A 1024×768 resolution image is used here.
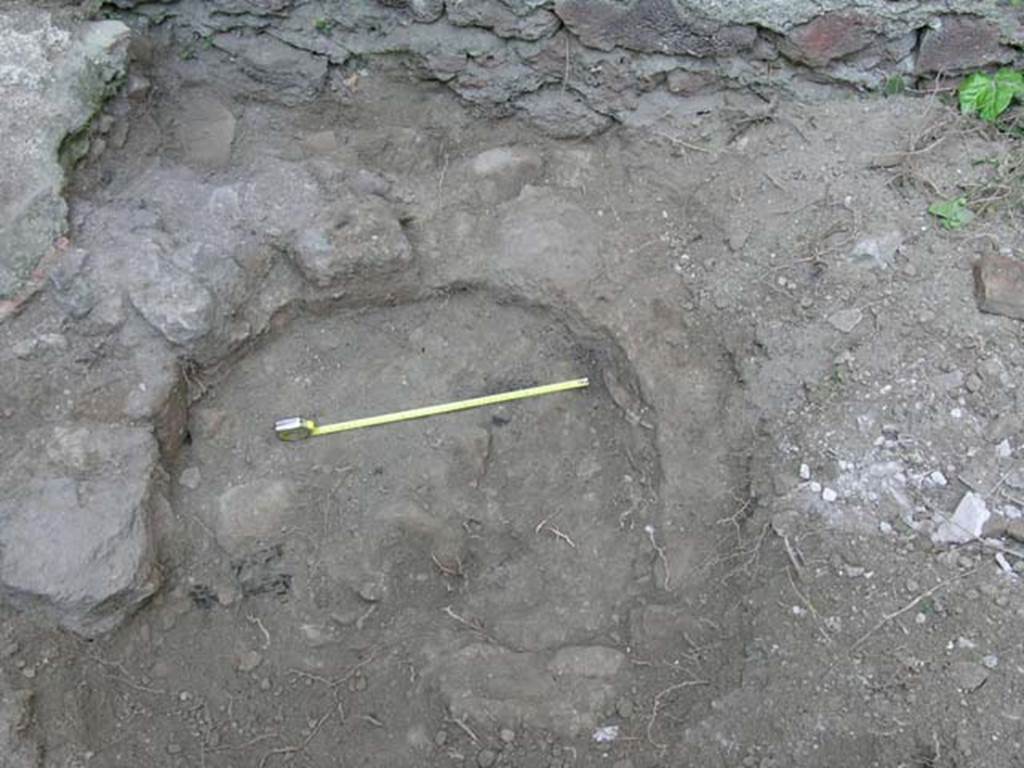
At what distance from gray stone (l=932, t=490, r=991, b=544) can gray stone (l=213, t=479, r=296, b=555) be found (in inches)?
65.9

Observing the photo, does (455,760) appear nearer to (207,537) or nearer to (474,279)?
(207,537)

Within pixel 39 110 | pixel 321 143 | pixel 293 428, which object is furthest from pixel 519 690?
pixel 39 110

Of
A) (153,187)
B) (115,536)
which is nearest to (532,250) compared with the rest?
(153,187)

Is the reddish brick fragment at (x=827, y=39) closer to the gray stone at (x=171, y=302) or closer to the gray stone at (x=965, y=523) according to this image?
the gray stone at (x=965, y=523)

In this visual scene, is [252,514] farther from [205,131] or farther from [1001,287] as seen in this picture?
[1001,287]

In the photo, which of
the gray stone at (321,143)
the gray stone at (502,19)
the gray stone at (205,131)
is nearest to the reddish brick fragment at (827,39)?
the gray stone at (502,19)

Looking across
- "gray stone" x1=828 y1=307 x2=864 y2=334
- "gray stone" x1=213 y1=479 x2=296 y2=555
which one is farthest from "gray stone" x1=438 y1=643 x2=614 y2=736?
"gray stone" x1=828 y1=307 x2=864 y2=334

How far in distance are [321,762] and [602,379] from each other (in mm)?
1296

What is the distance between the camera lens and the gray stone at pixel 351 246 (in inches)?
114

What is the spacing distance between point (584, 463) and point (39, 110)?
1.79 m

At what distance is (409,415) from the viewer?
2.91 meters

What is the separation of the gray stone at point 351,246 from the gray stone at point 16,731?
4.30 feet

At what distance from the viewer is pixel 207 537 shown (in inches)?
106

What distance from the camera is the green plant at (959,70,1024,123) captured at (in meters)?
3.02
